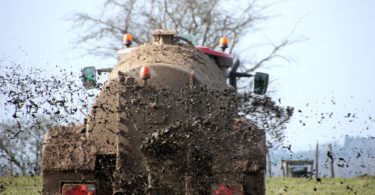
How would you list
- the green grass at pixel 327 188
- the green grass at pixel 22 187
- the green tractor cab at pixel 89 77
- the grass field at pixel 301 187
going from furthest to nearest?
the green grass at pixel 327 188, the grass field at pixel 301 187, the green grass at pixel 22 187, the green tractor cab at pixel 89 77

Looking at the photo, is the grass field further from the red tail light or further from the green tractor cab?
the red tail light

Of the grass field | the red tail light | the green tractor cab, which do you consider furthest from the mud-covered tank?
the grass field

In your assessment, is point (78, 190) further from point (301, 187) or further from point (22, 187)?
point (301, 187)

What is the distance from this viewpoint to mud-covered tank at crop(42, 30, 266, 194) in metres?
6.50

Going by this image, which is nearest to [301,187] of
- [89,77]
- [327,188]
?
[327,188]

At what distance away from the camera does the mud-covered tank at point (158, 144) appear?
6.50 meters

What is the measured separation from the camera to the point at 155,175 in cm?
654

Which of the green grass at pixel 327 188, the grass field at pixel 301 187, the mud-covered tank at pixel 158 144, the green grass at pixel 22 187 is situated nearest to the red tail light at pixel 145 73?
the mud-covered tank at pixel 158 144

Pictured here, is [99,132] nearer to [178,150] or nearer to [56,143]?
[56,143]

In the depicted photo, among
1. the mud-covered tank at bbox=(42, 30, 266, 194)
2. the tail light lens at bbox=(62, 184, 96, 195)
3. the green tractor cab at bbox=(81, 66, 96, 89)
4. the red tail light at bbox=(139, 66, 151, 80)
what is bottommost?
the tail light lens at bbox=(62, 184, 96, 195)

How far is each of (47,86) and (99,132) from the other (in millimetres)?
1844

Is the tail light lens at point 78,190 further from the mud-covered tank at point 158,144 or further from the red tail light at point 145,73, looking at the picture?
the red tail light at point 145,73

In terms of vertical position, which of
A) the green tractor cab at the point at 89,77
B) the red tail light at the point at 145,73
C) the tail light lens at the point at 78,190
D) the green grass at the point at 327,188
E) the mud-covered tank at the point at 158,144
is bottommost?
the green grass at the point at 327,188

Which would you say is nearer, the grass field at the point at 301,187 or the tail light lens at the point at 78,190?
the tail light lens at the point at 78,190
